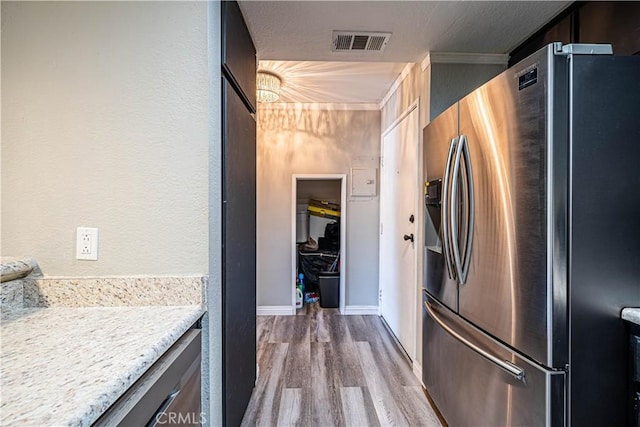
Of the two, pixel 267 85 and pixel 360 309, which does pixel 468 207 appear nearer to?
pixel 267 85

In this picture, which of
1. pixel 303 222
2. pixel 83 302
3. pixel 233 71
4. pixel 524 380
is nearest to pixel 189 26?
pixel 233 71

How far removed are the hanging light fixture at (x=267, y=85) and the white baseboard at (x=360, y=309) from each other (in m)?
2.63

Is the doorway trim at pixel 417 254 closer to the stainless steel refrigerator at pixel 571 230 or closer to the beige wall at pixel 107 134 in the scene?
the stainless steel refrigerator at pixel 571 230

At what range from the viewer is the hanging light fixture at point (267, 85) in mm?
2830

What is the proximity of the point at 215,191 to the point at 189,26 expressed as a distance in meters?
0.66

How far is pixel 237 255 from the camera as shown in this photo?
5.48ft

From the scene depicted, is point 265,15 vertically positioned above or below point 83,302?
above

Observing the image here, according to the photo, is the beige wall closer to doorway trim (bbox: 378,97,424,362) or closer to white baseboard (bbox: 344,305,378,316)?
doorway trim (bbox: 378,97,424,362)

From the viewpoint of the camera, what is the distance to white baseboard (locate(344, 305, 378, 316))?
392cm

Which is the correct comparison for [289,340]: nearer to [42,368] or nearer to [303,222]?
[303,222]

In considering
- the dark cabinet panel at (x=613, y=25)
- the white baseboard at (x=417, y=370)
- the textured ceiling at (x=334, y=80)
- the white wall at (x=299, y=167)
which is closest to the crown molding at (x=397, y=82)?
the textured ceiling at (x=334, y=80)

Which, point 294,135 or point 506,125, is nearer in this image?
point 506,125

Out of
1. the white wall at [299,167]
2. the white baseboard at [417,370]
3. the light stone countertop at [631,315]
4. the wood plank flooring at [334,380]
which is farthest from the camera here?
the white wall at [299,167]

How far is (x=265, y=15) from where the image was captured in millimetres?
1779
